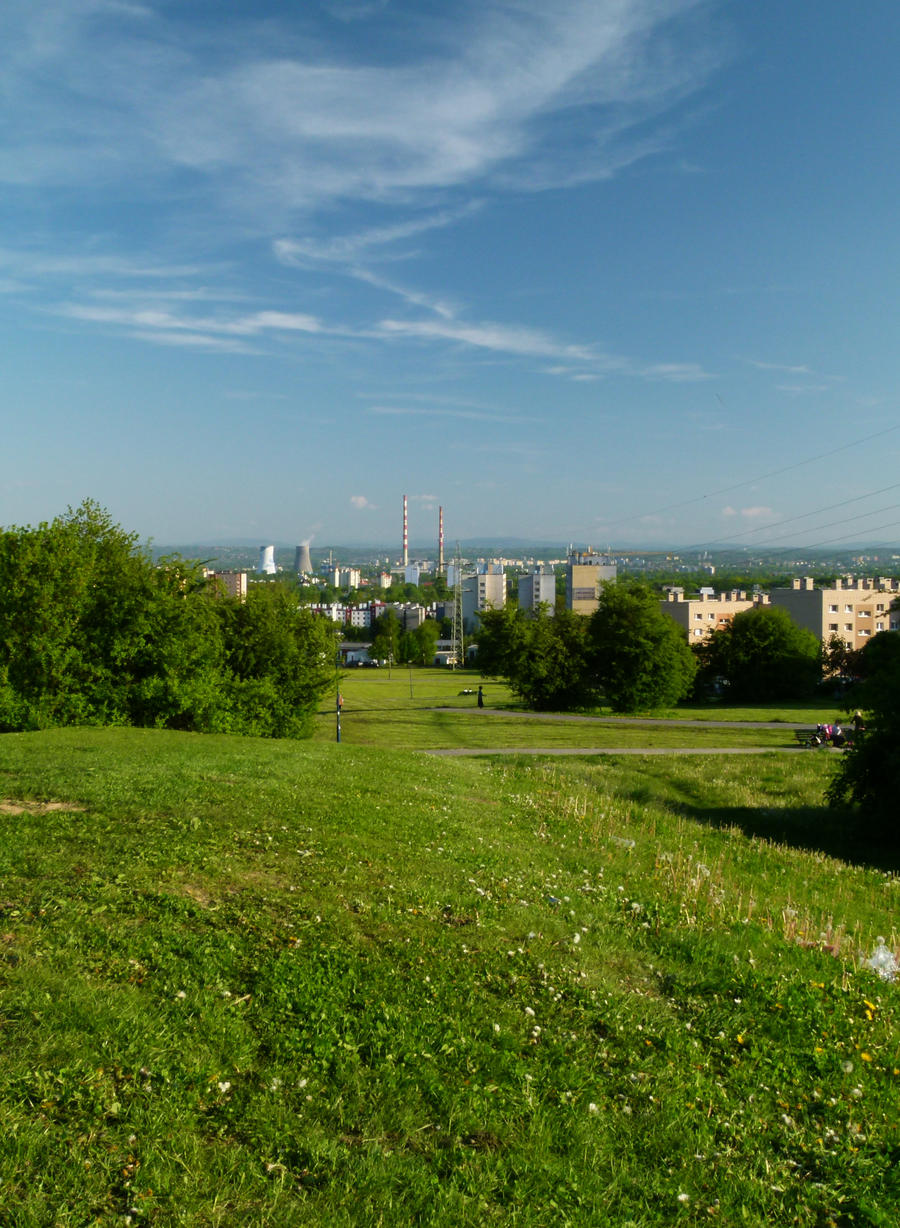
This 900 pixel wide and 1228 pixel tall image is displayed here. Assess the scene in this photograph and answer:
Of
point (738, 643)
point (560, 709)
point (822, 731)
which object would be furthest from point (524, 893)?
point (738, 643)

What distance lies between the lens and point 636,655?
70.6 meters

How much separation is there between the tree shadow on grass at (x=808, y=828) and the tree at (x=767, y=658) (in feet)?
226

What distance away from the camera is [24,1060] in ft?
19.3

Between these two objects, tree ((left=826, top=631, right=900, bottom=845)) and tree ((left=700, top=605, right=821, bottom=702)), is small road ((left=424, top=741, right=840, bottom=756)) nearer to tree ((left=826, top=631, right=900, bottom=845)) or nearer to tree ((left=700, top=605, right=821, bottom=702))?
tree ((left=826, top=631, right=900, bottom=845))

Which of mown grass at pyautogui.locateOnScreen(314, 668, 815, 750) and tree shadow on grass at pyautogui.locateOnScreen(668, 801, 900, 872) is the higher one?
tree shadow on grass at pyautogui.locateOnScreen(668, 801, 900, 872)

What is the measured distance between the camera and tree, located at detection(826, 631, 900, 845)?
23203mm

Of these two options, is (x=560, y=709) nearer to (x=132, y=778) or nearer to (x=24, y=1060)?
(x=132, y=778)

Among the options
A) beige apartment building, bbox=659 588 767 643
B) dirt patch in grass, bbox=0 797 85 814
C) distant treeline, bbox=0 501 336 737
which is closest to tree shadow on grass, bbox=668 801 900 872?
dirt patch in grass, bbox=0 797 85 814

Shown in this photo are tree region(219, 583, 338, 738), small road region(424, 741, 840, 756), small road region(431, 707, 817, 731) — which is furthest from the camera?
small road region(431, 707, 817, 731)

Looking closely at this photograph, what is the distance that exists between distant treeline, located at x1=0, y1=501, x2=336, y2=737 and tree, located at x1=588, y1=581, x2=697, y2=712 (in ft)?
129

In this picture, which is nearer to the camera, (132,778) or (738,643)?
(132,778)

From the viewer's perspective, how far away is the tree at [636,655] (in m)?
70.9

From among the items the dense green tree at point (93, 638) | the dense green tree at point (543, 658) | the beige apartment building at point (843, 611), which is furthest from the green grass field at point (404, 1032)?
the beige apartment building at point (843, 611)

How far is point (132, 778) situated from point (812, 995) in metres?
12.0
